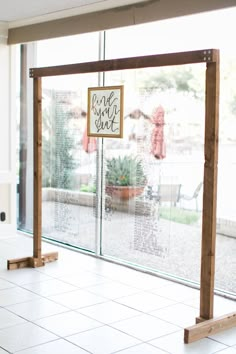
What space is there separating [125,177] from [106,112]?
0.79 metres

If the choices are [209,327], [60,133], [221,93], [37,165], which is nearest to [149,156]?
[221,93]

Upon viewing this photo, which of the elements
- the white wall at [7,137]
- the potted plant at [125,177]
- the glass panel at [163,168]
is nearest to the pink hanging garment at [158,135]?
the glass panel at [163,168]

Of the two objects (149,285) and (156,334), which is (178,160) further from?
(156,334)

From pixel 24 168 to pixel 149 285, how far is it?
254 cm

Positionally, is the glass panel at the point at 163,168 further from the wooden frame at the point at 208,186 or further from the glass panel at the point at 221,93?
the wooden frame at the point at 208,186

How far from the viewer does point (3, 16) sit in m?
5.41

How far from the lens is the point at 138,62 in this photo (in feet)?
12.4

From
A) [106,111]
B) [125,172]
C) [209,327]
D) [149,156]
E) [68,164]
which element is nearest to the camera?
[209,327]

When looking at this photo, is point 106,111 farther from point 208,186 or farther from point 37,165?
point 208,186

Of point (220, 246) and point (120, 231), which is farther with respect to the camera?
point (120, 231)

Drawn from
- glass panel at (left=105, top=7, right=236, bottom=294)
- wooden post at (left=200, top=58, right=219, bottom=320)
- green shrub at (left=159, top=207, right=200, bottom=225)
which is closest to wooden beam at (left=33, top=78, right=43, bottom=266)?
glass panel at (left=105, top=7, right=236, bottom=294)

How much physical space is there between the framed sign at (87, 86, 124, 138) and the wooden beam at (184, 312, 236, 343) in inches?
65.3

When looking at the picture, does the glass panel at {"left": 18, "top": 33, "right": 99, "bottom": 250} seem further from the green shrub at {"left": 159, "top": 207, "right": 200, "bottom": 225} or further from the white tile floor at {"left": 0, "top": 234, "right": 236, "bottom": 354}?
the green shrub at {"left": 159, "top": 207, "right": 200, "bottom": 225}

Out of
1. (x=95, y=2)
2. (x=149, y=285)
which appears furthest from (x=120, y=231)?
(x=95, y=2)
